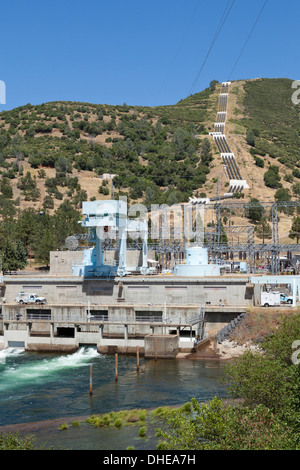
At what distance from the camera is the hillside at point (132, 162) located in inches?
5285

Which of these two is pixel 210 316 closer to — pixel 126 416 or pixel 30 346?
pixel 30 346

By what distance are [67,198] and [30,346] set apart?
89169 mm

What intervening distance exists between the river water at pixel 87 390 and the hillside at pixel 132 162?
215 ft

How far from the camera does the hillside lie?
440 ft

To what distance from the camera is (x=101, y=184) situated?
479 ft

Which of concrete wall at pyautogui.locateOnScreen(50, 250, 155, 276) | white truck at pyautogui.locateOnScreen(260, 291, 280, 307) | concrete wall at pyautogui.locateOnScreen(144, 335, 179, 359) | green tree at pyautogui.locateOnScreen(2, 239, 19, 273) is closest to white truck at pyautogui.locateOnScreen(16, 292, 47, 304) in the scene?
concrete wall at pyautogui.locateOnScreen(144, 335, 179, 359)

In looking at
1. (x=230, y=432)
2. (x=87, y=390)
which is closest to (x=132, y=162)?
(x=87, y=390)

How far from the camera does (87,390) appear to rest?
122ft

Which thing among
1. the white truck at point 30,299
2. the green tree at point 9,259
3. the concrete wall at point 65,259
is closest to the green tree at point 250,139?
the concrete wall at point 65,259

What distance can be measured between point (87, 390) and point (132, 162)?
134657mm

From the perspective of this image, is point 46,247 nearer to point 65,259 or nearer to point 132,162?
point 65,259

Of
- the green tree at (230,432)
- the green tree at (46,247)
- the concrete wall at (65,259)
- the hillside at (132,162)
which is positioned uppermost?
the hillside at (132,162)

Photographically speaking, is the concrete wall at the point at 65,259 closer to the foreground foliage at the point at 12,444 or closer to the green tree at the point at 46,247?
the green tree at the point at 46,247

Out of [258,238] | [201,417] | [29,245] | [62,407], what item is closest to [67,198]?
[29,245]
